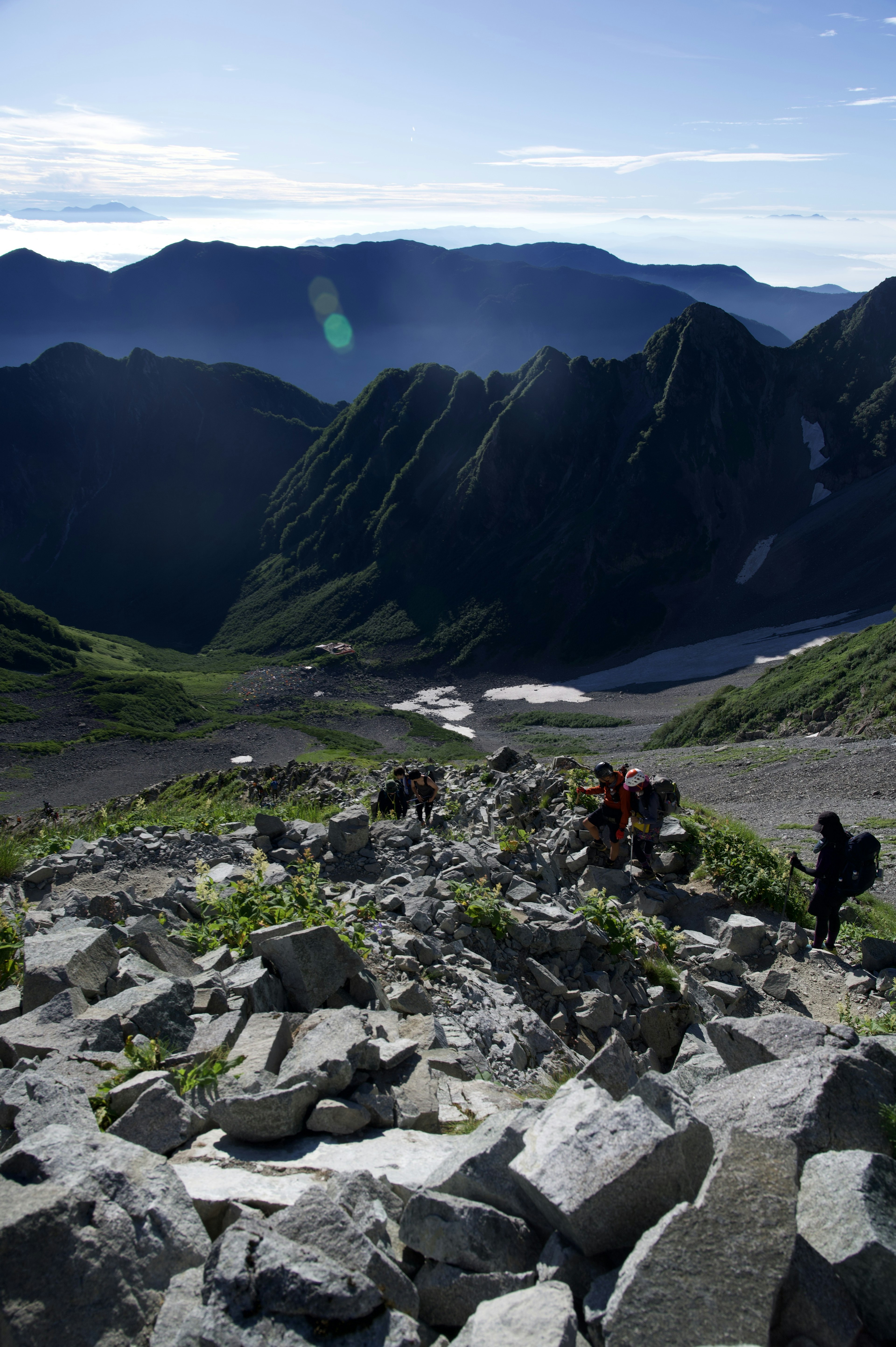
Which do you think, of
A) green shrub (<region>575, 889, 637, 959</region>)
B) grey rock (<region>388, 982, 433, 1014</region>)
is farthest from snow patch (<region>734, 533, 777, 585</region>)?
grey rock (<region>388, 982, 433, 1014</region>)

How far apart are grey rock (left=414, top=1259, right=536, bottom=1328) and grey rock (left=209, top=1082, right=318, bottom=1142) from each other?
1.68m

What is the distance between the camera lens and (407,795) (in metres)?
19.4

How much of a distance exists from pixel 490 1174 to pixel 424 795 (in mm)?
14432

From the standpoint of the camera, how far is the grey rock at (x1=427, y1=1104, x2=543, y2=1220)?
447cm

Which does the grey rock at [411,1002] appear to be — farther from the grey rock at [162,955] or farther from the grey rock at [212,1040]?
the grey rock at [162,955]

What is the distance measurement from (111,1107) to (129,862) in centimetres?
973

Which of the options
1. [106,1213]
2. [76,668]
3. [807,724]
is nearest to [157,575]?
[76,668]

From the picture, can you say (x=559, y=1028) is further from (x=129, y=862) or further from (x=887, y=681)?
(x=887, y=681)

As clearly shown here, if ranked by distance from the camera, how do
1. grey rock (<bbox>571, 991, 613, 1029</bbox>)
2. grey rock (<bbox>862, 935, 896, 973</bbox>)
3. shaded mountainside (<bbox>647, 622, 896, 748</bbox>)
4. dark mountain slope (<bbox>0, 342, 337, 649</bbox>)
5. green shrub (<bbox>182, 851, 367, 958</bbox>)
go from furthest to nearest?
dark mountain slope (<bbox>0, 342, 337, 649</bbox>) → shaded mountainside (<bbox>647, 622, 896, 748</bbox>) → grey rock (<bbox>862, 935, 896, 973</bbox>) → grey rock (<bbox>571, 991, 613, 1029</bbox>) → green shrub (<bbox>182, 851, 367, 958</bbox>)

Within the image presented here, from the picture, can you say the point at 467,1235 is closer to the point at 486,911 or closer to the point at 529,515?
the point at 486,911

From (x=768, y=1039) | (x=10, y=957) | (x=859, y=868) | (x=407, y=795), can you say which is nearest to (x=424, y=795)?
(x=407, y=795)

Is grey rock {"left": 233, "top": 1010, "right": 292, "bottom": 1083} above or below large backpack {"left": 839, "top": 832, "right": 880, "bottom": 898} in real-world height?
above

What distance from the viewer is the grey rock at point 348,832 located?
14.5 m

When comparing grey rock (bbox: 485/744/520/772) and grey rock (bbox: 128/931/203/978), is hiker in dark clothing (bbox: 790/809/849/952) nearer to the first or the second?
grey rock (bbox: 128/931/203/978)
